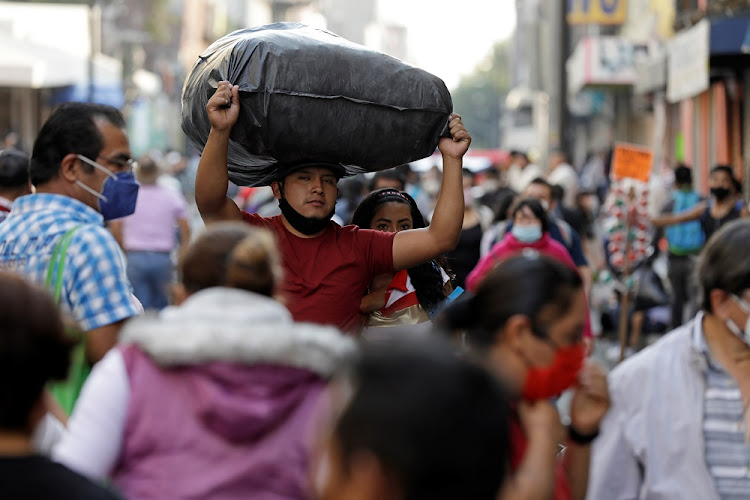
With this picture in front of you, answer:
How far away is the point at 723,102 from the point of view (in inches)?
875

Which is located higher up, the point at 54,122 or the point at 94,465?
the point at 54,122

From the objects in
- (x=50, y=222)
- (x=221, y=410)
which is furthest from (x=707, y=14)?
(x=221, y=410)

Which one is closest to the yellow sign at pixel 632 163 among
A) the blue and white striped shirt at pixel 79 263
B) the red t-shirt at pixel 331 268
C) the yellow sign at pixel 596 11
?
the red t-shirt at pixel 331 268

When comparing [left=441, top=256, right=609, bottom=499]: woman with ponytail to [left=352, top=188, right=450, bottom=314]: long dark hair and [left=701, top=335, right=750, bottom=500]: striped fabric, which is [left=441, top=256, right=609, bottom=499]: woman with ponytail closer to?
[left=701, top=335, right=750, bottom=500]: striped fabric

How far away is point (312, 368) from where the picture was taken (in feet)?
9.83

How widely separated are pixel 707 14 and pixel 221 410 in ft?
60.1

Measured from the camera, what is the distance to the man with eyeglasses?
4.27 m

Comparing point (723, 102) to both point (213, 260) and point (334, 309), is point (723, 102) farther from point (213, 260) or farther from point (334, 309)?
point (213, 260)

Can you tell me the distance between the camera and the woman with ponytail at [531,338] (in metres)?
2.98

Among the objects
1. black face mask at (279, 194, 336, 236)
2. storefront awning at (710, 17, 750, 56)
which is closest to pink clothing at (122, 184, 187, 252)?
black face mask at (279, 194, 336, 236)

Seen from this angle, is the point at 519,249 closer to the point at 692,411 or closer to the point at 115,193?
the point at 115,193

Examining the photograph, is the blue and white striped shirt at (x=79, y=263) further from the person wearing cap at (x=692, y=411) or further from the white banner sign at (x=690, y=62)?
the white banner sign at (x=690, y=62)

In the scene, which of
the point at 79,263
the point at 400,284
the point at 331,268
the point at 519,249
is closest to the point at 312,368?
the point at 79,263

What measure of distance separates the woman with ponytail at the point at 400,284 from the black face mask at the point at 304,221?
529mm
